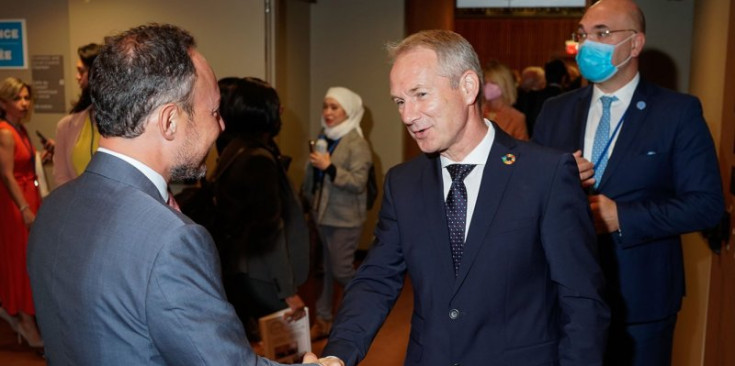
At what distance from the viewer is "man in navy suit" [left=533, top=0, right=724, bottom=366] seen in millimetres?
2307

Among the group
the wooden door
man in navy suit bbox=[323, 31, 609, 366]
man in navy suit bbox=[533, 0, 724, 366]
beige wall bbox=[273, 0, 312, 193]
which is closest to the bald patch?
man in navy suit bbox=[533, 0, 724, 366]

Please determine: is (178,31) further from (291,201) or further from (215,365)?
(291,201)

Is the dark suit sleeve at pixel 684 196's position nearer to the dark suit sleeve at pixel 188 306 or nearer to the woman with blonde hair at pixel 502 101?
the dark suit sleeve at pixel 188 306

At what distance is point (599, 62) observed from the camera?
2.50 meters

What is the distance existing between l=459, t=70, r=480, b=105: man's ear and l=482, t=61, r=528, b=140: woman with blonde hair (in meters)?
3.32

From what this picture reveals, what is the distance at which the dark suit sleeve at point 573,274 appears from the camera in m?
1.71

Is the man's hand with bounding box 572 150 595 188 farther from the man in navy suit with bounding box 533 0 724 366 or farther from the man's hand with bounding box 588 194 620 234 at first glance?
the man's hand with bounding box 588 194 620 234

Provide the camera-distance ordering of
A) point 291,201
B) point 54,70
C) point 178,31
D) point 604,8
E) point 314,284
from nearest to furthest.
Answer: point 178,31, point 604,8, point 291,201, point 54,70, point 314,284

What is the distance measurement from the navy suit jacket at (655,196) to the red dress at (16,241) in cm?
383

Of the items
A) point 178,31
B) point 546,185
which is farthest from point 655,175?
point 178,31

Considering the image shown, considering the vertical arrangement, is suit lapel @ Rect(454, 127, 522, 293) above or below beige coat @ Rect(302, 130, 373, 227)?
above

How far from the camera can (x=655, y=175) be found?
7.81 feet

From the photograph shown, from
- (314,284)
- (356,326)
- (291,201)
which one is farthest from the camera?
(314,284)

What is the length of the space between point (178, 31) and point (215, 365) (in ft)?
2.15
